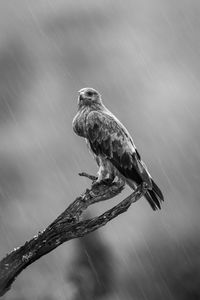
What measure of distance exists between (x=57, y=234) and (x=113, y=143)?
13.4ft

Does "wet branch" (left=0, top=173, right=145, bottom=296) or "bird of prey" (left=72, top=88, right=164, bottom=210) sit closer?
"wet branch" (left=0, top=173, right=145, bottom=296)

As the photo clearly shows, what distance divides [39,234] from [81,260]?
29.4m

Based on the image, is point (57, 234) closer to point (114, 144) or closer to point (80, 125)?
point (114, 144)

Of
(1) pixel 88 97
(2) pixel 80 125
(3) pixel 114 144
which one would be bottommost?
(3) pixel 114 144

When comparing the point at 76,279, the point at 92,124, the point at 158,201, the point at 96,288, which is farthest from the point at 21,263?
the point at 96,288

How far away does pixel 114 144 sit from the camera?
13.0 m

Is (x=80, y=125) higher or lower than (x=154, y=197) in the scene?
higher

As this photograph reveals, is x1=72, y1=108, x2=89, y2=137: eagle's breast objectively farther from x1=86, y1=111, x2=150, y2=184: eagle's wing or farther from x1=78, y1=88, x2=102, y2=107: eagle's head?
x1=78, y1=88, x2=102, y2=107: eagle's head

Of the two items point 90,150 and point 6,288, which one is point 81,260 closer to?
point 90,150

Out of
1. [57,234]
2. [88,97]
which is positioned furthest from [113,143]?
[57,234]

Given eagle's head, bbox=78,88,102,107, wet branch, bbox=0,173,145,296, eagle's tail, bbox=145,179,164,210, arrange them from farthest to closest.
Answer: eagle's head, bbox=78,88,102,107 < eagle's tail, bbox=145,179,164,210 < wet branch, bbox=0,173,145,296

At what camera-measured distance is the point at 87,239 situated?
35.2 m

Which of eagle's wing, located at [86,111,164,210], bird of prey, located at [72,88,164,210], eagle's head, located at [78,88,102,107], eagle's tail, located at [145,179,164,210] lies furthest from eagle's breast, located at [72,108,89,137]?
eagle's tail, located at [145,179,164,210]

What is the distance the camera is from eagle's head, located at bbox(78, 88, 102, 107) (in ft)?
45.0
